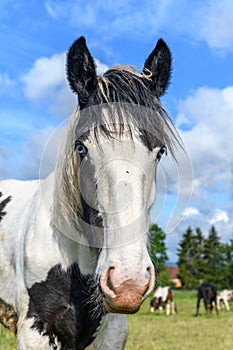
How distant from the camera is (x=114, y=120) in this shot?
284 centimetres

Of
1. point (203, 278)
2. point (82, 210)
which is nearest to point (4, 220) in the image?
point (82, 210)

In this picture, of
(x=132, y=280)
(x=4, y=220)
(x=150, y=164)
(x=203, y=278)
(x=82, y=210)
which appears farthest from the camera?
(x=203, y=278)

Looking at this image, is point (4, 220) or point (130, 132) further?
point (4, 220)

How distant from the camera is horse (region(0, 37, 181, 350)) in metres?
2.50

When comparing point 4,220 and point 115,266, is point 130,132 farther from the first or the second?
point 4,220

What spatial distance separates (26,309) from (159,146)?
1454 mm

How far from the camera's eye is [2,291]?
156 inches

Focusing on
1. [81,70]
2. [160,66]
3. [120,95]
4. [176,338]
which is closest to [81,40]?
[81,70]

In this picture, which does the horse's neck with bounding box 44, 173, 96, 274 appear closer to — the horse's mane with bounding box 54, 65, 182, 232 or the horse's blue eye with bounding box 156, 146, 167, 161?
the horse's mane with bounding box 54, 65, 182, 232

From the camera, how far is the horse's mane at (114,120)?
285cm

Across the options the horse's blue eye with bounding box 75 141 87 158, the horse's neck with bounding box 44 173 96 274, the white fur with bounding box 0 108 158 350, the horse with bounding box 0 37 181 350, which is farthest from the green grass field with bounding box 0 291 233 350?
the horse's blue eye with bounding box 75 141 87 158

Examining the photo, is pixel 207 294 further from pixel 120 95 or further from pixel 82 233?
pixel 120 95

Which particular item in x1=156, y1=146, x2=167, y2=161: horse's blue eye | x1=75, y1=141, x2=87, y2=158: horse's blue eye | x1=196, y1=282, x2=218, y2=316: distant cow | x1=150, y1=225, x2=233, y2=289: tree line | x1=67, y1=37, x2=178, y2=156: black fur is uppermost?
x1=150, y1=225, x2=233, y2=289: tree line

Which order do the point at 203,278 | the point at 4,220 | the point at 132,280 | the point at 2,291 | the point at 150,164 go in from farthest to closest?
the point at 203,278
the point at 4,220
the point at 2,291
the point at 150,164
the point at 132,280
